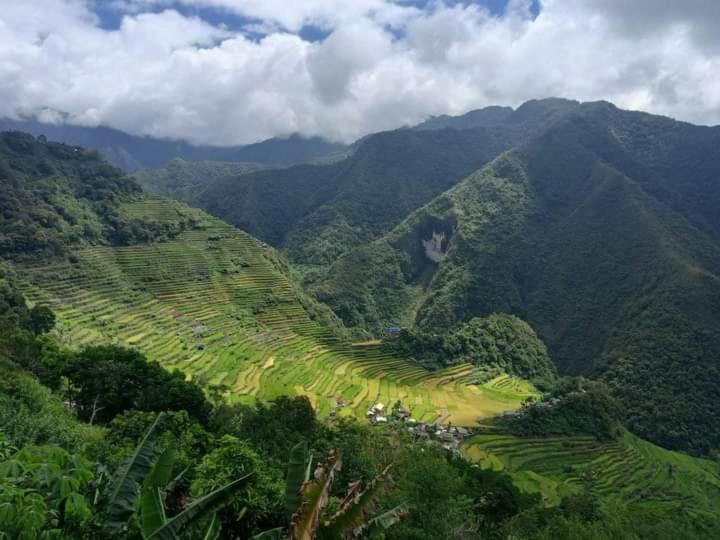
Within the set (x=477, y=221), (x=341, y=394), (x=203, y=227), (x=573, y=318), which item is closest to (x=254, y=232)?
(x=477, y=221)

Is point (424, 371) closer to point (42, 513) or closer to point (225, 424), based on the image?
point (225, 424)

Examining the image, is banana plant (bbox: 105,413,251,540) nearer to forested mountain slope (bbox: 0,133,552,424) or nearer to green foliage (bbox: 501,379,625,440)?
forested mountain slope (bbox: 0,133,552,424)

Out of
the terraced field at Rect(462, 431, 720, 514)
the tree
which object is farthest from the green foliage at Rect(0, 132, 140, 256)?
the terraced field at Rect(462, 431, 720, 514)

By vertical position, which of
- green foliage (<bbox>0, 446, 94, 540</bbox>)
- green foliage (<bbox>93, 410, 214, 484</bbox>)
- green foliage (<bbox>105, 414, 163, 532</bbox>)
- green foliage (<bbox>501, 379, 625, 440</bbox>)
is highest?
green foliage (<bbox>0, 446, 94, 540</bbox>)

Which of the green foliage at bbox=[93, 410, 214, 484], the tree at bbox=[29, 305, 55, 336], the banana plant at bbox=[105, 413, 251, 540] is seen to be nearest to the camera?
the banana plant at bbox=[105, 413, 251, 540]

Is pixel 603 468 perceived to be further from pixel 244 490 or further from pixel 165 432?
pixel 244 490

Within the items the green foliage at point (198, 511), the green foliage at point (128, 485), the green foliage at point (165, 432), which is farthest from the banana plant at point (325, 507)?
the green foliage at point (165, 432)
